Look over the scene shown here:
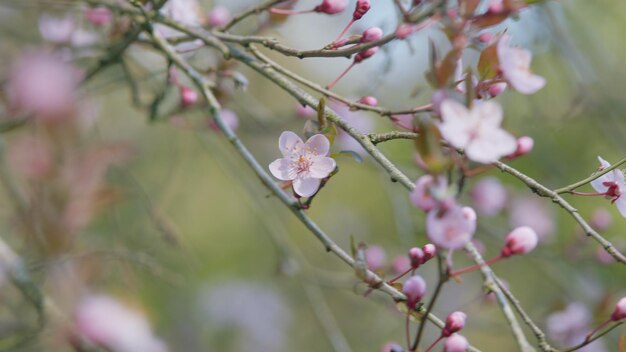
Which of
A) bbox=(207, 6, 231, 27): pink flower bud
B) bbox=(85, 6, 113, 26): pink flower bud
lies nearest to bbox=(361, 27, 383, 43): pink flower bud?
bbox=(207, 6, 231, 27): pink flower bud

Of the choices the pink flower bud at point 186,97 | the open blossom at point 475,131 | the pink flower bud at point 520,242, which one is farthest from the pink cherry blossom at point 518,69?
the pink flower bud at point 186,97

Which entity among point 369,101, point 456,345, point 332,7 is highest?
point 332,7

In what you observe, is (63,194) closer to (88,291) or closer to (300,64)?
(88,291)

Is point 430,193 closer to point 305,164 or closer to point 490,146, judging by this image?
point 490,146

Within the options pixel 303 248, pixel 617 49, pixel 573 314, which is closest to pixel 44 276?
pixel 573 314

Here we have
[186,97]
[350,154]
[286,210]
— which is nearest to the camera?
[350,154]

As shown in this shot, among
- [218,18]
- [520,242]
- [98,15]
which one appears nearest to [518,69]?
[520,242]

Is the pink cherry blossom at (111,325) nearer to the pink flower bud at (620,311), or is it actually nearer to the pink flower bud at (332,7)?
the pink flower bud at (332,7)

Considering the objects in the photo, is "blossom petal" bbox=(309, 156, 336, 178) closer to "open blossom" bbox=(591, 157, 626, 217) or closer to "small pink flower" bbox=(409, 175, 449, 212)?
"small pink flower" bbox=(409, 175, 449, 212)
